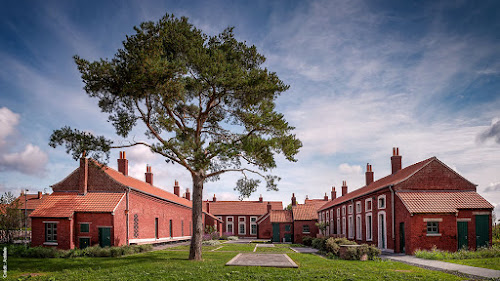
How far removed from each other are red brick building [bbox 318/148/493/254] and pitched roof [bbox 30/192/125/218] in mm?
18342

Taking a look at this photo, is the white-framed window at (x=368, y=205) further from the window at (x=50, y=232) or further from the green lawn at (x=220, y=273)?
the window at (x=50, y=232)

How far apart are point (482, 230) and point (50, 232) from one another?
27.4m

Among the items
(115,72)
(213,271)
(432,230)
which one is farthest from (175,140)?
(432,230)

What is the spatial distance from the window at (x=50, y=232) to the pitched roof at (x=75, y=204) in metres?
0.77

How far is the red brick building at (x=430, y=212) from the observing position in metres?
22.9

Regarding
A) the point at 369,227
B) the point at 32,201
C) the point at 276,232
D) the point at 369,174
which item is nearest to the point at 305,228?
the point at 276,232

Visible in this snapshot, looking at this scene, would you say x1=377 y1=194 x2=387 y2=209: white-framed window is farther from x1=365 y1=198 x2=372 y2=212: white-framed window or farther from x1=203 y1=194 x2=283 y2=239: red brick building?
x1=203 y1=194 x2=283 y2=239: red brick building

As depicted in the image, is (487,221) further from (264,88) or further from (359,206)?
(264,88)

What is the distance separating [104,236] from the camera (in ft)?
89.0

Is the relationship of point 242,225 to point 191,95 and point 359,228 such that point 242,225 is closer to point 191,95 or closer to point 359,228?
point 359,228

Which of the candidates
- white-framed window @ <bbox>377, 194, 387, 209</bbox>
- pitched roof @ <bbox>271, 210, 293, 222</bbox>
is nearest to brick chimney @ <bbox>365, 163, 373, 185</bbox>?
white-framed window @ <bbox>377, 194, 387, 209</bbox>

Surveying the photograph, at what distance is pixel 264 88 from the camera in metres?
19.8

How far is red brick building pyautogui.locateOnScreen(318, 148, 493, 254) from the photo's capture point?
22859 millimetres

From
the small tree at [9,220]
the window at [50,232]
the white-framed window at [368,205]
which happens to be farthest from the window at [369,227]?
the small tree at [9,220]
